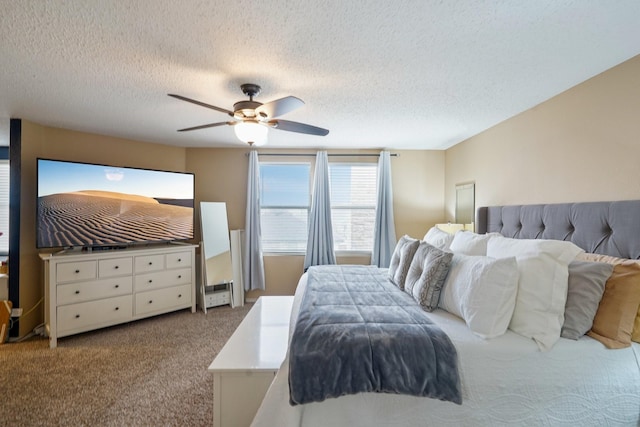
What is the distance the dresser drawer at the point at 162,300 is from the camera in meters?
3.12

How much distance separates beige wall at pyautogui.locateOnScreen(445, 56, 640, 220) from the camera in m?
1.62

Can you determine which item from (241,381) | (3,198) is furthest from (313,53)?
(3,198)

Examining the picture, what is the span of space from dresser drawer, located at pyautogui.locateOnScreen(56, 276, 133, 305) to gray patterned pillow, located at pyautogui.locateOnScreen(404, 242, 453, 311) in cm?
306

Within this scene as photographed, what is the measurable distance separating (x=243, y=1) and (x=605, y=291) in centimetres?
226

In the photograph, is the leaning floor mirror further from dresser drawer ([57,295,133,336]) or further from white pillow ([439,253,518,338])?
white pillow ([439,253,518,338])

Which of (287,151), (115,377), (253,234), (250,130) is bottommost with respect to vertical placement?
(115,377)

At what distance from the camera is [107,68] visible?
69.9 inches

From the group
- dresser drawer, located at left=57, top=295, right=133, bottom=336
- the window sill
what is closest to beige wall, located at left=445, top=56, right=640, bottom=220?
the window sill

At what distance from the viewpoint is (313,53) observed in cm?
161

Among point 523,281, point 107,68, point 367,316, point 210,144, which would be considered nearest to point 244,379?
point 367,316

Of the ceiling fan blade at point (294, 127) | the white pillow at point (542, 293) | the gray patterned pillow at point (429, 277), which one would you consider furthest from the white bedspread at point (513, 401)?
the ceiling fan blade at point (294, 127)

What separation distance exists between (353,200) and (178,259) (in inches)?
100

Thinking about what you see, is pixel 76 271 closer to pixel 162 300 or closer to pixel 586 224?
pixel 162 300

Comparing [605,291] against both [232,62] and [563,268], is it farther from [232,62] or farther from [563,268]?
[232,62]
